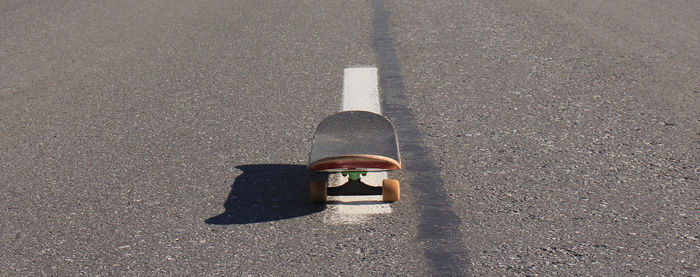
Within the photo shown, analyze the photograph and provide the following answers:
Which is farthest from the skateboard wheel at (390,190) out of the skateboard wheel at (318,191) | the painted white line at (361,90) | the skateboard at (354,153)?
the painted white line at (361,90)

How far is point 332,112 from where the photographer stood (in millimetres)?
5305

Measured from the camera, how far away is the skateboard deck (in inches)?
142

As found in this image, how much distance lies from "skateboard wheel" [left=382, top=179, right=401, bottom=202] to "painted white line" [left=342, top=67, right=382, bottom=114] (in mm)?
1551

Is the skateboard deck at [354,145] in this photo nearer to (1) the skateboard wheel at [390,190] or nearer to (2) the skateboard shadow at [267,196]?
(1) the skateboard wheel at [390,190]

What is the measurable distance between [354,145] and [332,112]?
1389 millimetres

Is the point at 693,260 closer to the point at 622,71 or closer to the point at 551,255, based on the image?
the point at 551,255

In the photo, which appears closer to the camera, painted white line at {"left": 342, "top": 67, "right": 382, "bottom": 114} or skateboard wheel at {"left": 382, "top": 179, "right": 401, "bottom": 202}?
skateboard wheel at {"left": 382, "top": 179, "right": 401, "bottom": 202}

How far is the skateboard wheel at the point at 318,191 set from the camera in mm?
3707

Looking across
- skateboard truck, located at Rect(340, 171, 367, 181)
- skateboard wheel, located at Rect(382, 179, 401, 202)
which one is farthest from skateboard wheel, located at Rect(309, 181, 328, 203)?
skateboard wheel, located at Rect(382, 179, 401, 202)

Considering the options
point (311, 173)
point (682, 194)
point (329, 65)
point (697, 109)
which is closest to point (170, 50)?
point (329, 65)

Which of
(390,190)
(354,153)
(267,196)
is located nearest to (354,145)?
(354,153)

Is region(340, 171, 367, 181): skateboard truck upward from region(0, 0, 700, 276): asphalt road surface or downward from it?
upward

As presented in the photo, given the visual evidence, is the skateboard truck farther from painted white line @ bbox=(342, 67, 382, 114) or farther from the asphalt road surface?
painted white line @ bbox=(342, 67, 382, 114)

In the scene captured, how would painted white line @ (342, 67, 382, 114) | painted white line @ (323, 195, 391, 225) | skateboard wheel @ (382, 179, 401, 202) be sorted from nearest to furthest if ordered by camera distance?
painted white line @ (323, 195, 391, 225) < skateboard wheel @ (382, 179, 401, 202) < painted white line @ (342, 67, 382, 114)
